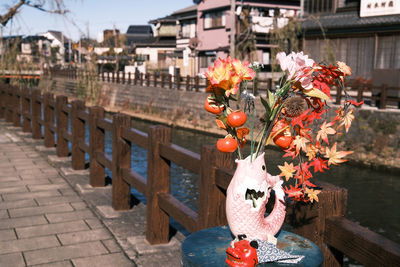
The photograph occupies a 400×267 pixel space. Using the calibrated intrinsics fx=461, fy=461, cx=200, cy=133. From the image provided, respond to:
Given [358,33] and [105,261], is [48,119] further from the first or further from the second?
[358,33]

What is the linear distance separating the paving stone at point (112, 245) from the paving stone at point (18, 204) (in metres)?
1.68

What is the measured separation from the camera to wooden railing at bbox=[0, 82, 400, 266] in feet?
7.25

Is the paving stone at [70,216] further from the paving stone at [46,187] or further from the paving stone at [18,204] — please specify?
the paving stone at [46,187]

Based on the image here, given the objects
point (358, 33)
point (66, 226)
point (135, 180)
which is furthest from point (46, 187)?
point (358, 33)

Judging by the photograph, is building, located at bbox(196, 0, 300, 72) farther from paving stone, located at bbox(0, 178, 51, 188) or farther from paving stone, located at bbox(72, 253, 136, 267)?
paving stone, located at bbox(72, 253, 136, 267)

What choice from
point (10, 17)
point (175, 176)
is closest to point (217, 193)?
point (175, 176)

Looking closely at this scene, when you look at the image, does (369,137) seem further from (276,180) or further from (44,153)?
(276,180)

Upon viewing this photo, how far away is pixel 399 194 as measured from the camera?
11.8m

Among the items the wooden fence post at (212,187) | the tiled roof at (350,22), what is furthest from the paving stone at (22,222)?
the tiled roof at (350,22)

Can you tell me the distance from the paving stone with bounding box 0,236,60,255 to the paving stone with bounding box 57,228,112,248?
85 millimetres

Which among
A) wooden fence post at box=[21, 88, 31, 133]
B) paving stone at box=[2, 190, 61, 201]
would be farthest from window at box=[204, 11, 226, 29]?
paving stone at box=[2, 190, 61, 201]

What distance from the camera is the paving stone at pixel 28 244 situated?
4.25 m

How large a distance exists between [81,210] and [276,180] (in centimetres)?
374

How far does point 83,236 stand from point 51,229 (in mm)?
440
